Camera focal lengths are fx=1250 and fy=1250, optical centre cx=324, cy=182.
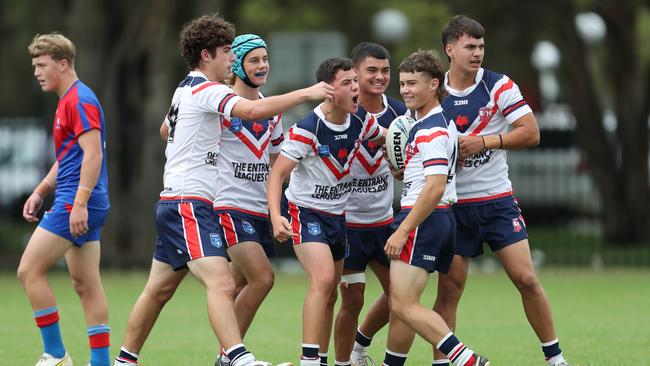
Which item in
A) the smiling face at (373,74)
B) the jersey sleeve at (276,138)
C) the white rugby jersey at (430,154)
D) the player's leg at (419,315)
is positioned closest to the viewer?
the player's leg at (419,315)

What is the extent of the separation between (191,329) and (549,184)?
15.5 metres

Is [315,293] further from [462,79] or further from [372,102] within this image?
[462,79]

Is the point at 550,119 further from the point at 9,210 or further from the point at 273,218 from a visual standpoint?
the point at 273,218

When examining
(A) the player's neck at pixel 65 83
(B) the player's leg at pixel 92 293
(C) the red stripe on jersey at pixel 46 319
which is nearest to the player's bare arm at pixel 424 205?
(B) the player's leg at pixel 92 293

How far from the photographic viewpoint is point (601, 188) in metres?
24.2

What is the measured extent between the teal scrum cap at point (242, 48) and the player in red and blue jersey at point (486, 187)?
143cm

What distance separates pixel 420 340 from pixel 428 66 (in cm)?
387

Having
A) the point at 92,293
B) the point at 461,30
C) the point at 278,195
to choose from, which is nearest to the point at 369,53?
the point at 461,30

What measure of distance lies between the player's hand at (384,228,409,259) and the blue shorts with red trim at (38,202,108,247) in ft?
6.98

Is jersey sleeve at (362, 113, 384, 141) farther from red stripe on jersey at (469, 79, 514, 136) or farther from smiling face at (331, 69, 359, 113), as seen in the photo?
red stripe on jersey at (469, 79, 514, 136)

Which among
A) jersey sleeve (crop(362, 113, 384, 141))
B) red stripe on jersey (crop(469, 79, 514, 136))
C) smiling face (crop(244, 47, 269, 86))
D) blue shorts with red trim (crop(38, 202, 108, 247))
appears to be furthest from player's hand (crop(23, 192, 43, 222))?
red stripe on jersey (crop(469, 79, 514, 136))

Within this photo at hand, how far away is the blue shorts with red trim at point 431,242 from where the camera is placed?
8.45 metres

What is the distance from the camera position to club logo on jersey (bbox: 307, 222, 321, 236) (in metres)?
8.96

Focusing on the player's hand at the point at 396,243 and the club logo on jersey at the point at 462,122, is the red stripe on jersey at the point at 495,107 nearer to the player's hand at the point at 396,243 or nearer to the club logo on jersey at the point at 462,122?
the club logo on jersey at the point at 462,122
